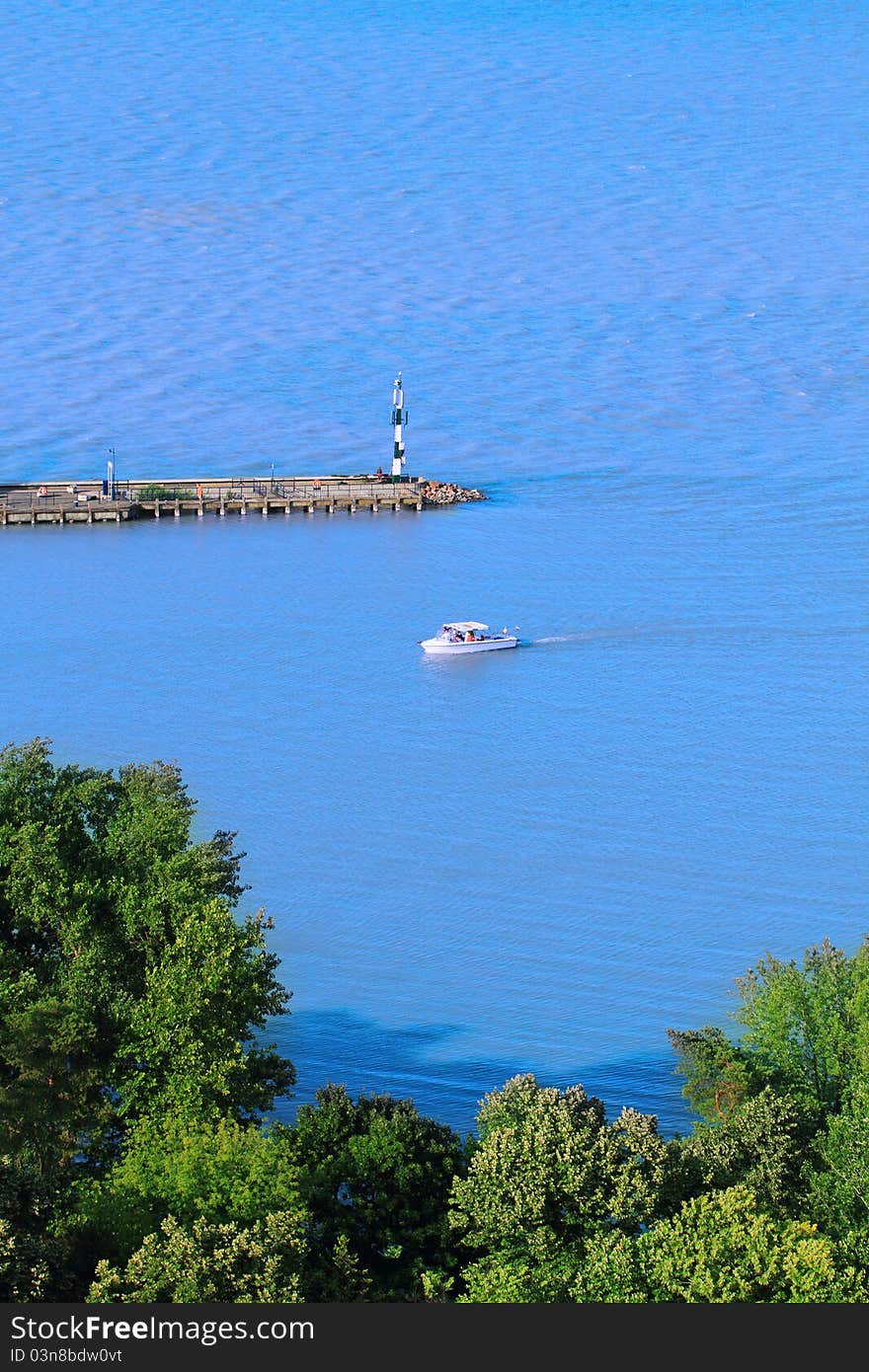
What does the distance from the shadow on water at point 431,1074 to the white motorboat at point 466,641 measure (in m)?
28.5

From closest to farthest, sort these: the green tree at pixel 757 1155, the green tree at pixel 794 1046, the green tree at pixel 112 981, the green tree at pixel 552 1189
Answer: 1. the green tree at pixel 552 1189
2. the green tree at pixel 757 1155
3. the green tree at pixel 112 981
4. the green tree at pixel 794 1046

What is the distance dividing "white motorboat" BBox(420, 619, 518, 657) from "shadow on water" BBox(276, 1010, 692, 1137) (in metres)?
28.5

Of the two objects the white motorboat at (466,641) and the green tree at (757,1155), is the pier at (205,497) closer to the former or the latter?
the white motorboat at (466,641)

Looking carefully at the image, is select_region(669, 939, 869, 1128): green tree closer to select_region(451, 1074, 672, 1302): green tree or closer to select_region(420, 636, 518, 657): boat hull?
select_region(451, 1074, 672, 1302): green tree

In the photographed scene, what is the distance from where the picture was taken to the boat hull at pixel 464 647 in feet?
227

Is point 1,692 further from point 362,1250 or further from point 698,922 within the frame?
point 362,1250

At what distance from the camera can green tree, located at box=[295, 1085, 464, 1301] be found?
26.6 metres

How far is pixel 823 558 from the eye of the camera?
82.1 metres

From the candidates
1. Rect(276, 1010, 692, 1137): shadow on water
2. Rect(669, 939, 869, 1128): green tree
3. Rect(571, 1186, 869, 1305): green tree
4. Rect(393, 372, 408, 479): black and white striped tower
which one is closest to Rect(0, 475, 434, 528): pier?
Rect(393, 372, 408, 479): black and white striped tower

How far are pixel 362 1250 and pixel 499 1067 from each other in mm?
13232

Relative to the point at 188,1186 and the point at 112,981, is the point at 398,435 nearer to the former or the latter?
the point at 112,981

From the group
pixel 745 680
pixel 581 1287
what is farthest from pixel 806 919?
pixel 581 1287

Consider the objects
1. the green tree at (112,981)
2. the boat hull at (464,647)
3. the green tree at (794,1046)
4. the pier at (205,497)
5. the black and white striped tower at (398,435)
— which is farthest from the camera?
the black and white striped tower at (398,435)

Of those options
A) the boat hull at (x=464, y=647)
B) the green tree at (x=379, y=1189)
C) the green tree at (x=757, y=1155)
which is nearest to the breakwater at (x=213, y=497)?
the boat hull at (x=464, y=647)
